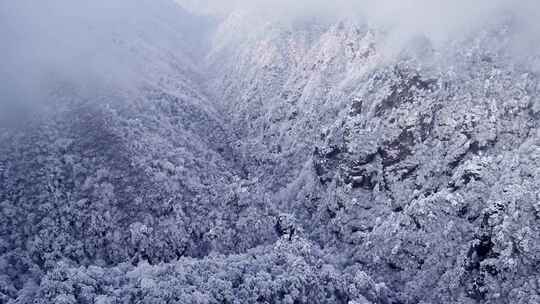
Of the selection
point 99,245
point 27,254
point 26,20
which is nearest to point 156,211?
point 99,245

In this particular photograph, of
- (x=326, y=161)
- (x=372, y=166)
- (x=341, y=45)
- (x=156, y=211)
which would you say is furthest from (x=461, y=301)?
(x=341, y=45)

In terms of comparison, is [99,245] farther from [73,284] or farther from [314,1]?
[314,1]

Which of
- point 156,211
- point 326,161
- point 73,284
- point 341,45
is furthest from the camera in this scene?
point 341,45

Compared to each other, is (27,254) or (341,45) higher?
(341,45)

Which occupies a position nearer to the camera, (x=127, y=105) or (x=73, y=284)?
(x=73, y=284)

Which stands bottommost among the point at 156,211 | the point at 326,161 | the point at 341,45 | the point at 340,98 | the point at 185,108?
the point at 156,211

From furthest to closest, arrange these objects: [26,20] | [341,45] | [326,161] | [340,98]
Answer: [26,20], [341,45], [340,98], [326,161]

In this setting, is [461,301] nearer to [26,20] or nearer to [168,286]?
[168,286]
